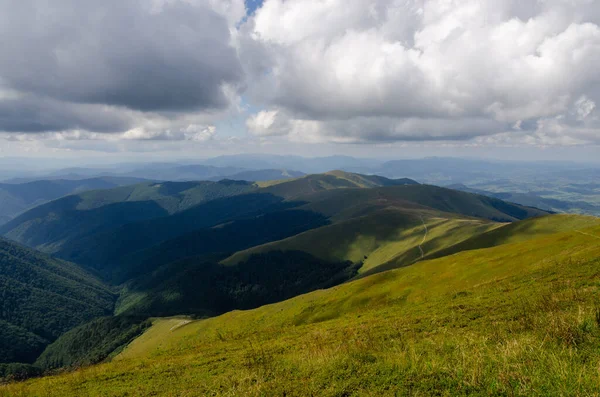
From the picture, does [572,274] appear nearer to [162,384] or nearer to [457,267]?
[457,267]

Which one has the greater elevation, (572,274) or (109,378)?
(572,274)

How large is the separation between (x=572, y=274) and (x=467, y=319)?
1631cm

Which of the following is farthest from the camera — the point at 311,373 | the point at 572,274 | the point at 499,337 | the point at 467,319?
the point at 572,274

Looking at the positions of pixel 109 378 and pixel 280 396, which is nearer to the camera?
pixel 280 396

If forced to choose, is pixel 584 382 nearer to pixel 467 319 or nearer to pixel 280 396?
pixel 280 396

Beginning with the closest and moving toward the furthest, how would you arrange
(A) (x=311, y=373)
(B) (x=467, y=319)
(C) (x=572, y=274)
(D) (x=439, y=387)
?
(D) (x=439, y=387)
(A) (x=311, y=373)
(B) (x=467, y=319)
(C) (x=572, y=274)

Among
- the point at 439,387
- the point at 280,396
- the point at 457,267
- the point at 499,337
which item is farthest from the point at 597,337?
the point at 457,267

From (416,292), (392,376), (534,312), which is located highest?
(392,376)

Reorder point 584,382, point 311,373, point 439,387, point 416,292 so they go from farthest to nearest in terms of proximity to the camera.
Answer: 1. point 416,292
2. point 311,373
3. point 439,387
4. point 584,382

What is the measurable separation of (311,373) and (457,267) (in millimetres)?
53512

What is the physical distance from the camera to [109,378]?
2539 centimetres

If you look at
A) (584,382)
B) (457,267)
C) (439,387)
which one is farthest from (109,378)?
(457,267)

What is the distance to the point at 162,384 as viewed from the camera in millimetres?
20156

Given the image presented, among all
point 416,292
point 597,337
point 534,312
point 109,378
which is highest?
point 597,337
